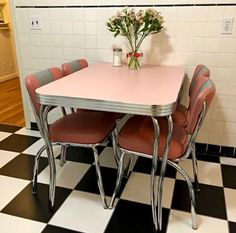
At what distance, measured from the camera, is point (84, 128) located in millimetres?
1640

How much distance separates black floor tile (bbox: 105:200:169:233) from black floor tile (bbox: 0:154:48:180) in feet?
2.41

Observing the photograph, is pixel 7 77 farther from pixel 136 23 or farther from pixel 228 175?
pixel 228 175

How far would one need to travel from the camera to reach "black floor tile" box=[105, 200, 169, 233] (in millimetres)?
1504

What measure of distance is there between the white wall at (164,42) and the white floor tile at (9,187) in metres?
1.07

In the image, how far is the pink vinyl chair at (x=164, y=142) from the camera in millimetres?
1294

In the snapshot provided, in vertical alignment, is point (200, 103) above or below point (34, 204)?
above

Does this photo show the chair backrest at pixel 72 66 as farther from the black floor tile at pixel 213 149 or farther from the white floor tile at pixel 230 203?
the white floor tile at pixel 230 203

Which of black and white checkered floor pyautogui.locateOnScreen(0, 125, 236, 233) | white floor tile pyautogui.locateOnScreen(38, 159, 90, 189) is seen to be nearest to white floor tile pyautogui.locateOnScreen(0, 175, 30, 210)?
black and white checkered floor pyautogui.locateOnScreen(0, 125, 236, 233)

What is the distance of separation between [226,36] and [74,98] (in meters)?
1.27

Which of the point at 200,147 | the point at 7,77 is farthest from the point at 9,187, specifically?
the point at 7,77

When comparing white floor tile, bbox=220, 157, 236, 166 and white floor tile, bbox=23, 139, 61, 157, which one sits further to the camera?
white floor tile, bbox=23, 139, 61, 157

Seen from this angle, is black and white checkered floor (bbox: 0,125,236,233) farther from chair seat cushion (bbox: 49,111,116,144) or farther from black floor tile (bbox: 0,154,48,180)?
chair seat cushion (bbox: 49,111,116,144)

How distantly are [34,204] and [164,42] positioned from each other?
4.83ft

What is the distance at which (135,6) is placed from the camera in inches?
81.9
